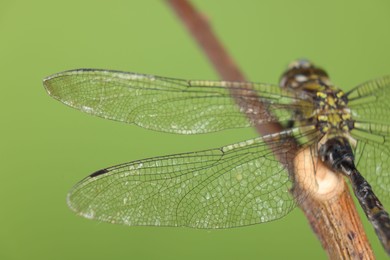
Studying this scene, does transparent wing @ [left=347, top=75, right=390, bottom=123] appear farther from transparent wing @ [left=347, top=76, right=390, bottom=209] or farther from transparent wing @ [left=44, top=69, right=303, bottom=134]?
transparent wing @ [left=44, top=69, right=303, bottom=134]

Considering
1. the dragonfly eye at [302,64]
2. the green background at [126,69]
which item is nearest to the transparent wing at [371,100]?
the dragonfly eye at [302,64]

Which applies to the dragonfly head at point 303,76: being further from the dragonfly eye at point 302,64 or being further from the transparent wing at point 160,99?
the transparent wing at point 160,99

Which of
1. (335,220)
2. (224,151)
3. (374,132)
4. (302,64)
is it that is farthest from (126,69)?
(335,220)

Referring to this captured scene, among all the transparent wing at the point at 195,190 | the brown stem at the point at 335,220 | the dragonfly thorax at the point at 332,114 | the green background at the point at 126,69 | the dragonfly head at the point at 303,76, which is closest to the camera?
the brown stem at the point at 335,220

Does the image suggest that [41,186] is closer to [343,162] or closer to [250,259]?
[250,259]

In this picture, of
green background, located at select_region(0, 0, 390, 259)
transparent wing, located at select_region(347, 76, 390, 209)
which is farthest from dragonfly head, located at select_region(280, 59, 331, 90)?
green background, located at select_region(0, 0, 390, 259)

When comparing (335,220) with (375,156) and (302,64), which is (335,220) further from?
(302,64)

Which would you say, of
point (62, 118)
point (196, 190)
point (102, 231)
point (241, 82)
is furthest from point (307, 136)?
point (62, 118)
